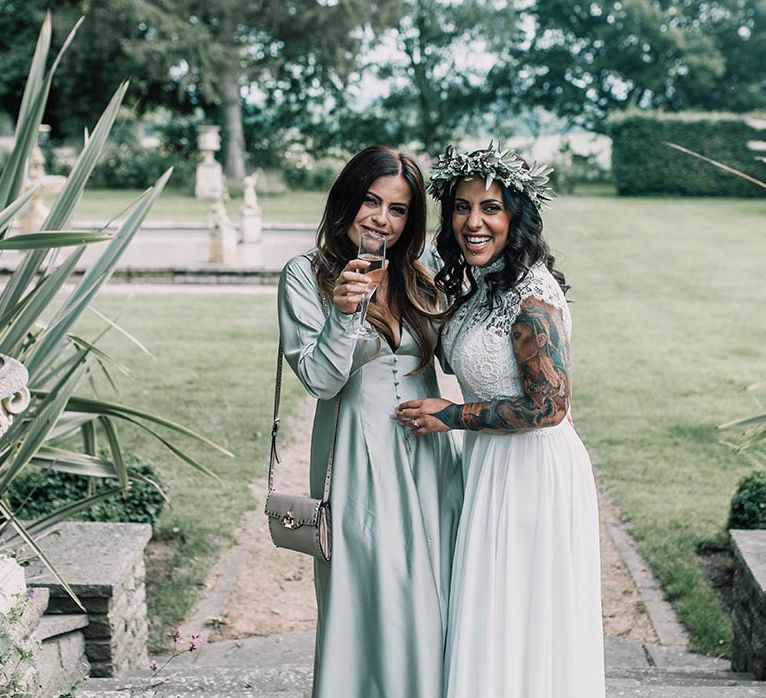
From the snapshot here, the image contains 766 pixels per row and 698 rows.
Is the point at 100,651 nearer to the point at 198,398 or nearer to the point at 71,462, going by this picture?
the point at 71,462

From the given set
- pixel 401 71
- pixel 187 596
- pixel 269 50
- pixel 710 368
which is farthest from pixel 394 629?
pixel 401 71

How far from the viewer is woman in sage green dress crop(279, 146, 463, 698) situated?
2.46 metres

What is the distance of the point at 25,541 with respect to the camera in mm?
2900

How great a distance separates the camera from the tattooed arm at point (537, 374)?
2320 millimetres

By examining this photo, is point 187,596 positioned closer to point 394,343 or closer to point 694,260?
point 394,343

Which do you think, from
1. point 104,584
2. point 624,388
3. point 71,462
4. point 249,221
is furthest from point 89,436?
point 249,221

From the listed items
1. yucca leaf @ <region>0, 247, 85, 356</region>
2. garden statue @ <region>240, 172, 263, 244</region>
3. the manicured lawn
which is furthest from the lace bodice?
garden statue @ <region>240, 172, 263, 244</region>

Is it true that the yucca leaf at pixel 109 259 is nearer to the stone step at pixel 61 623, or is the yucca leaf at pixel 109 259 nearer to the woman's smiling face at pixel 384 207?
the woman's smiling face at pixel 384 207

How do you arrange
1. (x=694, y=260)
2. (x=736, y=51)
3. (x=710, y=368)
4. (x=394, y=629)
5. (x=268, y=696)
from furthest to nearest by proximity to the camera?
(x=736, y=51) < (x=694, y=260) < (x=710, y=368) < (x=268, y=696) < (x=394, y=629)

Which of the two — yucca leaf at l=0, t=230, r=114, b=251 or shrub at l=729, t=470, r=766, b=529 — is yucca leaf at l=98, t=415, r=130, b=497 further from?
shrub at l=729, t=470, r=766, b=529

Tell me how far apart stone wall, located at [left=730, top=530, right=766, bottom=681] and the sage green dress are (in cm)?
131

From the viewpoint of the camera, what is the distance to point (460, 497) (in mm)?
2605

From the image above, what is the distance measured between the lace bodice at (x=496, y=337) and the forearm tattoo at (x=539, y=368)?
0.09 ft

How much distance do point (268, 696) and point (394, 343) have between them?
1.15 meters
